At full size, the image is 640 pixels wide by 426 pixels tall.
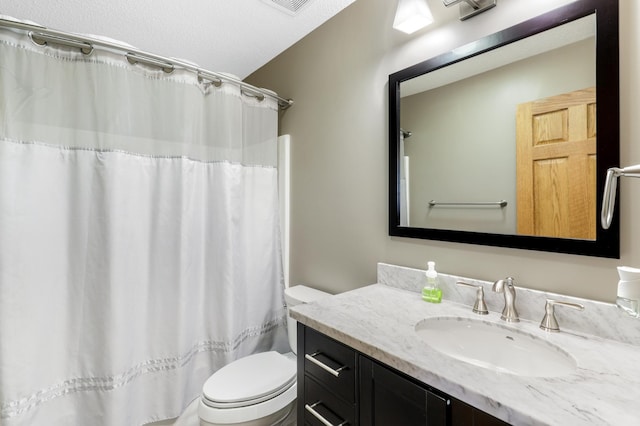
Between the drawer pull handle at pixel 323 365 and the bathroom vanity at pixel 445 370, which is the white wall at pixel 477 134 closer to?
the bathroom vanity at pixel 445 370

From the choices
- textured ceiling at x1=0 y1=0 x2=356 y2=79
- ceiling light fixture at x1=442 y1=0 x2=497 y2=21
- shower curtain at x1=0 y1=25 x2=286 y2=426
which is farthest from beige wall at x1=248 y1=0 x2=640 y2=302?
shower curtain at x1=0 y1=25 x2=286 y2=426

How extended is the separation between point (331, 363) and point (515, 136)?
1009 millimetres

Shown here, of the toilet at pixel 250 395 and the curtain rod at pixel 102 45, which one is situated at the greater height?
the curtain rod at pixel 102 45

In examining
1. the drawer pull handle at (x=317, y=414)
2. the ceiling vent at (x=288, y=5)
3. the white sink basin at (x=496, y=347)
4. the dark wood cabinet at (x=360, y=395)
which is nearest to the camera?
the dark wood cabinet at (x=360, y=395)

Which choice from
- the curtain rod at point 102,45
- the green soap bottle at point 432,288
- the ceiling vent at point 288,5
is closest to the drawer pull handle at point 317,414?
the green soap bottle at point 432,288

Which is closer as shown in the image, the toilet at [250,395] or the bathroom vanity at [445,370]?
the bathroom vanity at [445,370]

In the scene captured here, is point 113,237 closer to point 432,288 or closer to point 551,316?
point 432,288

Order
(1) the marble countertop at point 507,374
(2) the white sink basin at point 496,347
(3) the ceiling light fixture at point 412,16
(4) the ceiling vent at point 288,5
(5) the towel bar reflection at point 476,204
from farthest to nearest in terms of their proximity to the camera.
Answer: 1. (4) the ceiling vent at point 288,5
2. (3) the ceiling light fixture at point 412,16
3. (5) the towel bar reflection at point 476,204
4. (2) the white sink basin at point 496,347
5. (1) the marble countertop at point 507,374

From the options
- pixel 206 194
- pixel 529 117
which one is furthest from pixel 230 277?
pixel 529 117

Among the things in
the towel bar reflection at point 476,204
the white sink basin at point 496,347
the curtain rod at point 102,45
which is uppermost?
the curtain rod at point 102,45

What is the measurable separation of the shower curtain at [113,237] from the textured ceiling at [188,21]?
0.35 meters

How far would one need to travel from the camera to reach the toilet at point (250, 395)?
130 centimetres

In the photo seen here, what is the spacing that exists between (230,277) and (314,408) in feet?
3.08

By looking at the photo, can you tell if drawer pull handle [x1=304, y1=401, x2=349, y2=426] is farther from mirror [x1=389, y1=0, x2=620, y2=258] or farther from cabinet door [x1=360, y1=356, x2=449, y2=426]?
mirror [x1=389, y1=0, x2=620, y2=258]
